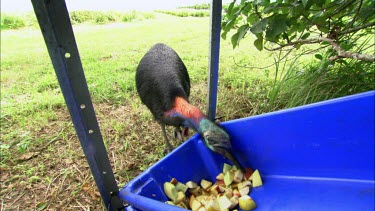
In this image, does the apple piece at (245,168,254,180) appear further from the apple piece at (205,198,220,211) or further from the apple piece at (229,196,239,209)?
the apple piece at (205,198,220,211)

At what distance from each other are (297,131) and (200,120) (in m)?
0.61

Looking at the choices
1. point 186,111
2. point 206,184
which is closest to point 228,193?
point 206,184

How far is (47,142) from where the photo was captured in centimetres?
253

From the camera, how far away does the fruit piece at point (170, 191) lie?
1.71 metres

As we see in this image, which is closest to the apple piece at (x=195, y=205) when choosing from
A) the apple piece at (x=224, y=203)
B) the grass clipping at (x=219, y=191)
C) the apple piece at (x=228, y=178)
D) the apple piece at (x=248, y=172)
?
the grass clipping at (x=219, y=191)

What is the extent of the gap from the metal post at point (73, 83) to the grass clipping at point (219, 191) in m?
0.33

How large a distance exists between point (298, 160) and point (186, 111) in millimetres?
784

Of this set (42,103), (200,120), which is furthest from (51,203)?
(42,103)

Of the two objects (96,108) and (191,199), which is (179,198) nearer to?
(191,199)

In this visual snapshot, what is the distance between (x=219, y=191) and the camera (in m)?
1.87

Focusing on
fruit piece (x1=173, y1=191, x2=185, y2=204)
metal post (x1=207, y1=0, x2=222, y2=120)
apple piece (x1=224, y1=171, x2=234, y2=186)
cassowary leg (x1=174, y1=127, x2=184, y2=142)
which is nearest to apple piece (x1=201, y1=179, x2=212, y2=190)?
apple piece (x1=224, y1=171, x2=234, y2=186)

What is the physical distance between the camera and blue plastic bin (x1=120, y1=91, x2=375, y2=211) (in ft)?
4.77

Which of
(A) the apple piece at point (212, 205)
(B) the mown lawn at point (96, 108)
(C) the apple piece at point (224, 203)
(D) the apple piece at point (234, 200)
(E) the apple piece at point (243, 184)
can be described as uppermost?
(A) the apple piece at point (212, 205)

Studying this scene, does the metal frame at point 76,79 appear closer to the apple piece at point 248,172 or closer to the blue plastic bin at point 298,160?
the blue plastic bin at point 298,160
